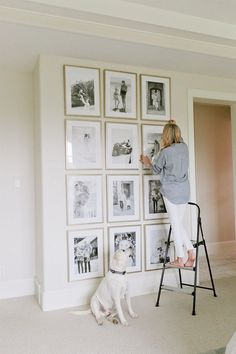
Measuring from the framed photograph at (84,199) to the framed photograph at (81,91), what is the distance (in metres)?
0.65

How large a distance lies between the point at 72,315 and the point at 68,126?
5.67 ft

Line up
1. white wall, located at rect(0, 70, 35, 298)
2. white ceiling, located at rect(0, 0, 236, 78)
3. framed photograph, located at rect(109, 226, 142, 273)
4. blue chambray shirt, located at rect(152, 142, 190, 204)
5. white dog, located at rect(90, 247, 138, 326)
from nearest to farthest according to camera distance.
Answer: white ceiling, located at rect(0, 0, 236, 78) < white dog, located at rect(90, 247, 138, 326) < blue chambray shirt, located at rect(152, 142, 190, 204) < framed photograph, located at rect(109, 226, 142, 273) < white wall, located at rect(0, 70, 35, 298)

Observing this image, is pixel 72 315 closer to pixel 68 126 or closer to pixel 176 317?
pixel 176 317

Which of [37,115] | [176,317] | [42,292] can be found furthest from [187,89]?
[42,292]

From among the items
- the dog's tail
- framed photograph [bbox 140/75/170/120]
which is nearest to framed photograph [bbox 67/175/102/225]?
the dog's tail

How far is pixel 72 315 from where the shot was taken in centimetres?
282

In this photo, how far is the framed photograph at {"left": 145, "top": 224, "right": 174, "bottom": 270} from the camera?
3.40 meters

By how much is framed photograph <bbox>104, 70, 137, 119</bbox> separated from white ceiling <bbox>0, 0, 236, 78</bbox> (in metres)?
0.15

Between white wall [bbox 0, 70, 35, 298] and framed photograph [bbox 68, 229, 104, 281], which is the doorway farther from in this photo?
white wall [bbox 0, 70, 35, 298]

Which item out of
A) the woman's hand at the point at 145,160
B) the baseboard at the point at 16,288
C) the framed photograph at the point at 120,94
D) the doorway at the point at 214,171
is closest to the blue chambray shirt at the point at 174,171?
the woman's hand at the point at 145,160

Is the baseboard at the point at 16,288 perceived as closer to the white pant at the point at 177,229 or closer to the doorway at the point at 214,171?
the white pant at the point at 177,229

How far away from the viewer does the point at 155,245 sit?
3.44m

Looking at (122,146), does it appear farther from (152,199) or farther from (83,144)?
(152,199)

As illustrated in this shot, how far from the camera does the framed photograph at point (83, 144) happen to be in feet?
10.2
